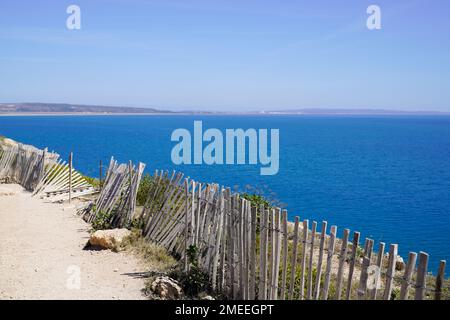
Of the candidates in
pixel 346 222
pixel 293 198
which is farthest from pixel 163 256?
pixel 293 198

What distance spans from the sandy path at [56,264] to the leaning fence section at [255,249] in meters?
1.24

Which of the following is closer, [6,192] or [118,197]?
[118,197]

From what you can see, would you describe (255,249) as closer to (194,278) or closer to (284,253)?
(284,253)

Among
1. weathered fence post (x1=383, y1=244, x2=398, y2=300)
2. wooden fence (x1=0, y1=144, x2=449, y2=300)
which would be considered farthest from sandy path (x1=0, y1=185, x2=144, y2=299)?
weathered fence post (x1=383, y1=244, x2=398, y2=300)

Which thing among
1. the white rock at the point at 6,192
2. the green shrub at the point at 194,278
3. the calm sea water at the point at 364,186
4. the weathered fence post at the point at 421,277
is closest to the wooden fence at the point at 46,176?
the white rock at the point at 6,192

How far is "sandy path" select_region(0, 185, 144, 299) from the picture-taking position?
26.7ft

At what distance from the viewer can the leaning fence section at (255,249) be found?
17.3 feet

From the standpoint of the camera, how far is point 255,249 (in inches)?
286

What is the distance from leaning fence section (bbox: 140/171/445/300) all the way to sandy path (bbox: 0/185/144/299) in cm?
124

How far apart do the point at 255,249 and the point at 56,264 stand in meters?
4.66

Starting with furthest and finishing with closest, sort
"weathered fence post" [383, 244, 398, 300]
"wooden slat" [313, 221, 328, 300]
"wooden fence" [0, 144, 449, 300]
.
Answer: "wooden slat" [313, 221, 328, 300]
"wooden fence" [0, 144, 449, 300]
"weathered fence post" [383, 244, 398, 300]

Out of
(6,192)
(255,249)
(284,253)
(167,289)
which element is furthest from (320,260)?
(6,192)

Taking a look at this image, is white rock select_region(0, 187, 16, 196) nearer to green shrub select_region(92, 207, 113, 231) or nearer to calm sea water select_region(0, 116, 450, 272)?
green shrub select_region(92, 207, 113, 231)

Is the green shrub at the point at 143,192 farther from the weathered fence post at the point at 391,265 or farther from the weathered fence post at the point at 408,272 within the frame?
the weathered fence post at the point at 408,272
